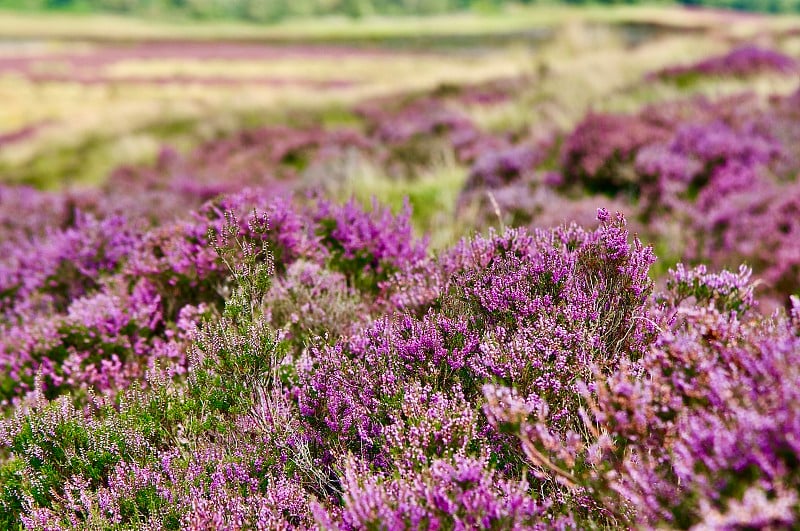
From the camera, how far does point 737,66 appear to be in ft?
40.4

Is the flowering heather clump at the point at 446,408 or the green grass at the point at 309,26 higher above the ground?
the green grass at the point at 309,26

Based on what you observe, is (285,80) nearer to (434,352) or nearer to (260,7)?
(434,352)

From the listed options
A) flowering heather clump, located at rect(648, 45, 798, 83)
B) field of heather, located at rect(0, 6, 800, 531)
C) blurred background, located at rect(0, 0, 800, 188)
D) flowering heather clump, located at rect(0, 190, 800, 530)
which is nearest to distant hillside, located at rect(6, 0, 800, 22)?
blurred background, located at rect(0, 0, 800, 188)

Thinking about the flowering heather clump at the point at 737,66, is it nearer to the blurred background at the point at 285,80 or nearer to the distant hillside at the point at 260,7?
the blurred background at the point at 285,80

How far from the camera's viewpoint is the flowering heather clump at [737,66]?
39.1 feet

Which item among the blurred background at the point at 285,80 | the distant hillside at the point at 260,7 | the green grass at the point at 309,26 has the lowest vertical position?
the blurred background at the point at 285,80

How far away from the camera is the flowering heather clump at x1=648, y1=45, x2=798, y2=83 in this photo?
11.9 metres

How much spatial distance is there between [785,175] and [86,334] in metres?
6.55

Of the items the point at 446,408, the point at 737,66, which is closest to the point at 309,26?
the point at 737,66

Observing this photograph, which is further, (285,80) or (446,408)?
(285,80)

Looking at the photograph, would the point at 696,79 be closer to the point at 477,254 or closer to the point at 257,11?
the point at 477,254

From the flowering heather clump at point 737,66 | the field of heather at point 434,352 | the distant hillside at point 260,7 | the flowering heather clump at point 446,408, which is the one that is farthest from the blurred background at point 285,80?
the distant hillside at point 260,7

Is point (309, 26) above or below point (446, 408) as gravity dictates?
above

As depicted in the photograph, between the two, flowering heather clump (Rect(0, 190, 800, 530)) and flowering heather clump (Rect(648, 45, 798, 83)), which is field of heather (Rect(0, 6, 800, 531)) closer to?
flowering heather clump (Rect(0, 190, 800, 530))
